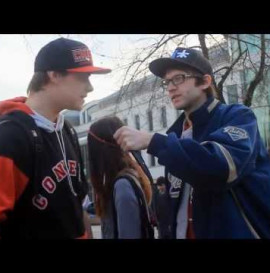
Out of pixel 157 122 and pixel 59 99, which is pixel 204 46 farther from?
pixel 59 99

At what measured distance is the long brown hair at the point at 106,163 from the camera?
1.88m

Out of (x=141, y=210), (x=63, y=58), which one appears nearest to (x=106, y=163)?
(x=141, y=210)

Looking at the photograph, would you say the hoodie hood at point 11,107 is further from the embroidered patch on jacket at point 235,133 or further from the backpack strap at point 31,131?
the embroidered patch on jacket at point 235,133

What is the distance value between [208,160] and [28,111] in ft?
1.84

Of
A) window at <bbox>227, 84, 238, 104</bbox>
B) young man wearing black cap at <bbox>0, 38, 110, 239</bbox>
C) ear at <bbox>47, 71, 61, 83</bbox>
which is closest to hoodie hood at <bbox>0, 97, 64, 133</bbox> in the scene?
young man wearing black cap at <bbox>0, 38, 110, 239</bbox>

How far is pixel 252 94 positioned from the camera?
559cm

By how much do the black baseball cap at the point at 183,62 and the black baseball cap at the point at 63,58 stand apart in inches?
8.6

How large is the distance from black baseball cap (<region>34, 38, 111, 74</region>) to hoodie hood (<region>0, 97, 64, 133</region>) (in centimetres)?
15

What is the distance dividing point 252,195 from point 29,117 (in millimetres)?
706

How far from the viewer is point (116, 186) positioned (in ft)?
5.92

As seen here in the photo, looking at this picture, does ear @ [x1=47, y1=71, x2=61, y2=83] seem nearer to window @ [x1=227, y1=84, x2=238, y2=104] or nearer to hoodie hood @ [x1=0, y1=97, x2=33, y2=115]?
hoodie hood @ [x1=0, y1=97, x2=33, y2=115]

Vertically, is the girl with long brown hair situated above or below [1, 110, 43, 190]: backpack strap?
below

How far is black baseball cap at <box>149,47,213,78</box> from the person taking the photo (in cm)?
151
